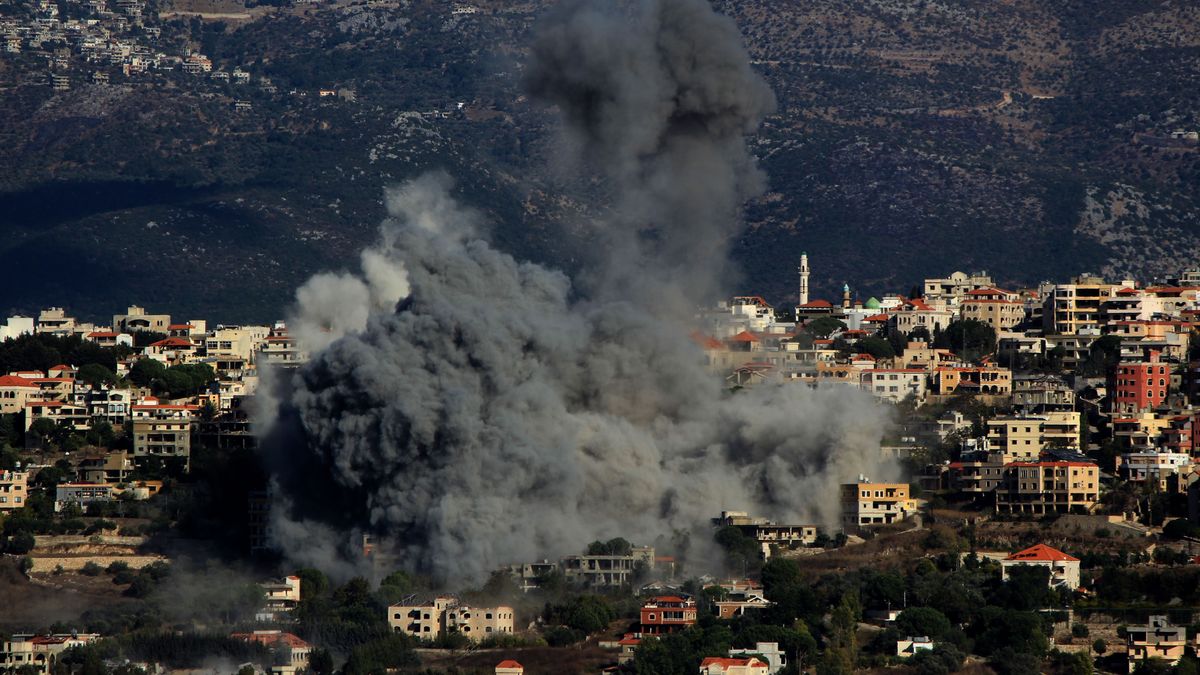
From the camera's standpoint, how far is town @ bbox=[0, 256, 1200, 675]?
84.5 meters

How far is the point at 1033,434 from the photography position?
98625mm


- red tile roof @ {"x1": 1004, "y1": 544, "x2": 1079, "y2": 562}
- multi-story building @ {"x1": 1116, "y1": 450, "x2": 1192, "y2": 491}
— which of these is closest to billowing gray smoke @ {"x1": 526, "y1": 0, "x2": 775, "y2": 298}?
multi-story building @ {"x1": 1116, "y1": 450, "x2": 1192, "y2": 491}

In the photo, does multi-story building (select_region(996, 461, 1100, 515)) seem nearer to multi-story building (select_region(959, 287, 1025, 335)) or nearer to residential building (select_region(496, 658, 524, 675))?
residential building (select_region(496, 658, 524, 675))

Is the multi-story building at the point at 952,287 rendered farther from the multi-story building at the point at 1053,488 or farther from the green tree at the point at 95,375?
the multi-story building at the point at 1053,488

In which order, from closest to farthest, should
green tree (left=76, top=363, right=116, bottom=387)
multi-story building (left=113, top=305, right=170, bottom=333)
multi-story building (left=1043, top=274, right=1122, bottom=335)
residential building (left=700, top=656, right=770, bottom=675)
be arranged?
1. residential building (left=700, top=656, right=770, bottom=675)
2. green tree (left=76, top=363, right=116, bottom=387)
3. multi-story building (left=1043, top=274, right=1122, bottom=335)
4. multi-story building (left=113, top=305, right=170, bottom=333)

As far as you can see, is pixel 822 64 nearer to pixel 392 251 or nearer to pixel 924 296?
pixel 924 296

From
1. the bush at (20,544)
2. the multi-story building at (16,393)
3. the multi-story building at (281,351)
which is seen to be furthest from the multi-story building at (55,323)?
the bush at (20,544)

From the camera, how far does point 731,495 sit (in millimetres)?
94312

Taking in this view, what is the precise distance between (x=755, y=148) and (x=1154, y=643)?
88624 millimetres

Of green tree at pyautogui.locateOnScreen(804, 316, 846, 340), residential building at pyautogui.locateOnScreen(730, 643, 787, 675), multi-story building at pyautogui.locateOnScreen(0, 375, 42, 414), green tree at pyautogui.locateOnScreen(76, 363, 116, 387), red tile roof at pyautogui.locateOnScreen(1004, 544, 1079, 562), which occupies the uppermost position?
green tree at pyautogui.locateOnScreen(804, 316, 846, 340)

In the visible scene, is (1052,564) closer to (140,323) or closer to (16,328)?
(140,323)

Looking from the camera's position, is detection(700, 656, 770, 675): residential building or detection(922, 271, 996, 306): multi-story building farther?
detection(922, 271, 996, 306): multi-story building

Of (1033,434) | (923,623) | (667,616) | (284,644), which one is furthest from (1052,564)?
(284,644)

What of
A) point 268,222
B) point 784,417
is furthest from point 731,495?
point 268,222
